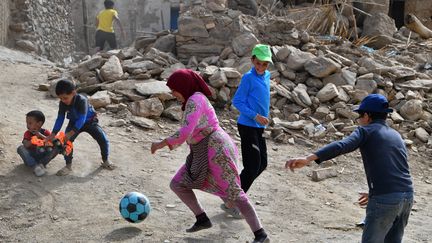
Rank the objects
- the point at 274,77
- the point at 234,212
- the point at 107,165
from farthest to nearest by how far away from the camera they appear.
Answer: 1. the point at 274,77
2. the point at 107,165
3. the point at 234,212

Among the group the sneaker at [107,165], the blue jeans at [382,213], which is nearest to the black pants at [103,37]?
the sneaker at [107,165]

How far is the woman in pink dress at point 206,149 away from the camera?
14.1ft

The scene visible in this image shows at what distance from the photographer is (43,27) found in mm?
13133

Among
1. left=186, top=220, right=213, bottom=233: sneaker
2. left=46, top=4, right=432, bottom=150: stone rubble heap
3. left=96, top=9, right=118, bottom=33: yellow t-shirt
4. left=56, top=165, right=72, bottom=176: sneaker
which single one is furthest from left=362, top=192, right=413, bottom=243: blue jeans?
left=96, top=9, right=118, bottom=33: yellow t-shirt

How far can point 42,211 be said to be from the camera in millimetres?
5152

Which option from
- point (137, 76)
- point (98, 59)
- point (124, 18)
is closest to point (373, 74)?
point (137, 76)

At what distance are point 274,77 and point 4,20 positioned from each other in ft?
18.8

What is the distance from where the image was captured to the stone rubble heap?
838 centimetres

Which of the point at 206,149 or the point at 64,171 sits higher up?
Result: the point at 206,149

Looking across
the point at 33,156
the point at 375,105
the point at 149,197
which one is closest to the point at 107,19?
the point at 33,156

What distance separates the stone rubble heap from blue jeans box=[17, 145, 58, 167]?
2.05 m

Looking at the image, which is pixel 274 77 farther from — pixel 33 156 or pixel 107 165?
pixel 33 156

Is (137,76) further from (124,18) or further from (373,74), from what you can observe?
(124,18)

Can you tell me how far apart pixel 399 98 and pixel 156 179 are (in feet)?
15.9
